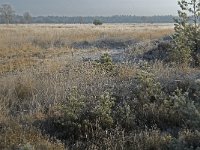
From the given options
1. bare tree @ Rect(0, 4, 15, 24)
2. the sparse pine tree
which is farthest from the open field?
bare tree @ Rect(0, 4, 15, 24)

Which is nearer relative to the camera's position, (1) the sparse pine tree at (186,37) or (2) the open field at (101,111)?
(2) the open field at (101,111)

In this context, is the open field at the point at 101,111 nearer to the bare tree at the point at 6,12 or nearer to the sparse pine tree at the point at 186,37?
the sparse pine tree at the point at 186,37

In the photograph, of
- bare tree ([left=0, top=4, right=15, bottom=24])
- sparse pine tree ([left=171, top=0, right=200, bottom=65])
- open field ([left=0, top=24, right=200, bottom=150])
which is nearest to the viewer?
open field ([left=0, top=24, right=200, bottom=150])

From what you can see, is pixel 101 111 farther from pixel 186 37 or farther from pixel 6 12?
pixel 6 12

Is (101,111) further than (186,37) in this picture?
No

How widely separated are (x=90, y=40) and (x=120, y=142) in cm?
2427

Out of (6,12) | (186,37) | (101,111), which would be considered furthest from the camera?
(6,12)

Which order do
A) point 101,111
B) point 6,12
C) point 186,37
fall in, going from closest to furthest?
point 101,111, point 186,37, point 6,12

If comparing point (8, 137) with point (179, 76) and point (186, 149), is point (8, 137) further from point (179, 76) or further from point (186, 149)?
point (179, 76)

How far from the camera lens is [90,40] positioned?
99.9 feet

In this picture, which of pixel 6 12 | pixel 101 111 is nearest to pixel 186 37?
pixel 101 111

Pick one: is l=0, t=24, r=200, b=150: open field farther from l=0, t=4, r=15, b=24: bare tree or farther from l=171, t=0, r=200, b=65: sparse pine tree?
l=0, t=4, r=15, b=24: bare tree

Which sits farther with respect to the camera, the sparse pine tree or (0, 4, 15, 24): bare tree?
(0, 4, 15, 24): bare tree

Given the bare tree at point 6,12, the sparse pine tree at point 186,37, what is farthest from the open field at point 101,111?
the bare tree at point 6,12
